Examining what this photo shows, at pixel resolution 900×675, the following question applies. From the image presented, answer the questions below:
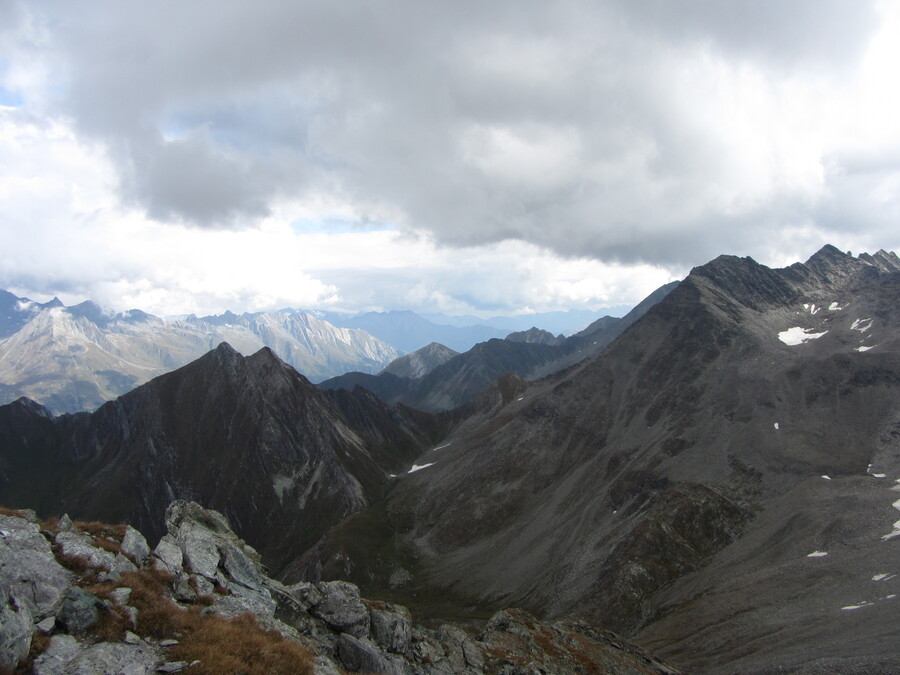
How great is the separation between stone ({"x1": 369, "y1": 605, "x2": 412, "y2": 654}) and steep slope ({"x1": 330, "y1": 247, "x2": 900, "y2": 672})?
210 ft

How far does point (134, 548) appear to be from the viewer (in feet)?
90.5

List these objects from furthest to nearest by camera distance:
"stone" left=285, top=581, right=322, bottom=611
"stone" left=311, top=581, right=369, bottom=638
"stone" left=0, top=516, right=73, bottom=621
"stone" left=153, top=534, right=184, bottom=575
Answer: "stone" left=285, top=581, right=322, bottom=611, "stone" left=311, top=581, right=369, bottom=638, "stone" left=153, top=534, right=184, bottom=575, "stone" left=0, top=516, right=73, bottom=621

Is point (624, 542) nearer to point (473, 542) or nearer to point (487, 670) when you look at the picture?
point (473, 542)

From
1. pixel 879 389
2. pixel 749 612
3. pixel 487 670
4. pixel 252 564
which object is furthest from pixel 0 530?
pixel 879 389

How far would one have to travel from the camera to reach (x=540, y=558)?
141750 millimetres

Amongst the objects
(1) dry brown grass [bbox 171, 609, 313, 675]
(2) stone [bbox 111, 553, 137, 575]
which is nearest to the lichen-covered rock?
(2) stone [bbox 111, 553, 137, 575]

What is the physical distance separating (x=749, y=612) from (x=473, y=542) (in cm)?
9330

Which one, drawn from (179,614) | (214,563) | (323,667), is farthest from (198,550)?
(323,667)

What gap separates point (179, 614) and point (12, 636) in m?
6.69

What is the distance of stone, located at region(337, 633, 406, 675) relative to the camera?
28047 millimetres

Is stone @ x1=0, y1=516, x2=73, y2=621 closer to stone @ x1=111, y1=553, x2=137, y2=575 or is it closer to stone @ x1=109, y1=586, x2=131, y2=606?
stone @ x1=109, y1=586, x2=131, y2=606

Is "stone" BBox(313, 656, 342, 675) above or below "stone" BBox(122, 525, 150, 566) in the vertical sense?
below

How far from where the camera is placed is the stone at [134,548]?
27.1 meters

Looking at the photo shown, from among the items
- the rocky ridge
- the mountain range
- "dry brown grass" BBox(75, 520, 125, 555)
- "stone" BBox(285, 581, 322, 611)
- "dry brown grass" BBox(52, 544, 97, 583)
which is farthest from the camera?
the mountain range
